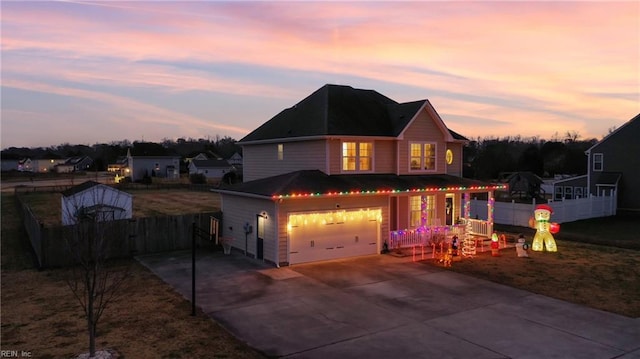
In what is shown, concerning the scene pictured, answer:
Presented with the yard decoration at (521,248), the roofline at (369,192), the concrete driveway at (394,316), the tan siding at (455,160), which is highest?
the tan siding at (455,160)

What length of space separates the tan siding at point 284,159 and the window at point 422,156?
5210mm

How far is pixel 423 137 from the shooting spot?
78.7ft

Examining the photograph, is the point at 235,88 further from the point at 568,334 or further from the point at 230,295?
the point at 568,334

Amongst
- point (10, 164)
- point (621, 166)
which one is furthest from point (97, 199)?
point (10, 164)

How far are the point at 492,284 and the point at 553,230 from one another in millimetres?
7307

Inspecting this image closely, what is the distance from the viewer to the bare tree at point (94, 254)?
977cm

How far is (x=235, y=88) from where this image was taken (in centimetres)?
4381

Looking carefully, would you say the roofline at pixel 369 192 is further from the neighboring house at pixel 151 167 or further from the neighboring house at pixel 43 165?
the neighboring house at pixel 43 165

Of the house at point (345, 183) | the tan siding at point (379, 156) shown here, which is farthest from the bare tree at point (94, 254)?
the tan siding at point (379, 156)

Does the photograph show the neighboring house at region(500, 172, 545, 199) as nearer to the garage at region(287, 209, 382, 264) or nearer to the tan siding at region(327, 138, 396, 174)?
the tan siding at region(327, 138, 396, 174)

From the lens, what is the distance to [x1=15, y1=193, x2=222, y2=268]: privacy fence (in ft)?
60.5

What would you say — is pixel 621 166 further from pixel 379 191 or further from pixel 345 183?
pixel 345 183

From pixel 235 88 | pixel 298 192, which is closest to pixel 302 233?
pixel 298 192

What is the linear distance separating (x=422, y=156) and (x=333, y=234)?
7599 millimetres
